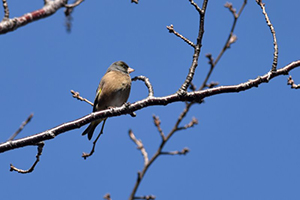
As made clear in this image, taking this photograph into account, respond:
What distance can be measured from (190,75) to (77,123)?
114 centimetres

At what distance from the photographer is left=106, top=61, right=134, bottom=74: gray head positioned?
8141 mm

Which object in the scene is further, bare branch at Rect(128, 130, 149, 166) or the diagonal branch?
bare branch at Rect(128, 130, 149, 166)

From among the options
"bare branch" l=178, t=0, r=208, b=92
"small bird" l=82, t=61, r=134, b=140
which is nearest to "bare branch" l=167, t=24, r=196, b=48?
"bare branch" l=178, t=0, r=208, b=92

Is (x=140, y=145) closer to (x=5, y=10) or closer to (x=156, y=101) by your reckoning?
(x=156, y=101)

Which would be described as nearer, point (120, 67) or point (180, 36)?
point (180, 36)

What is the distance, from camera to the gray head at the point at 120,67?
814 centimetres

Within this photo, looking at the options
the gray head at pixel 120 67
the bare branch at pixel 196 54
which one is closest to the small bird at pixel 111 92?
the gray head at pixel 120 67

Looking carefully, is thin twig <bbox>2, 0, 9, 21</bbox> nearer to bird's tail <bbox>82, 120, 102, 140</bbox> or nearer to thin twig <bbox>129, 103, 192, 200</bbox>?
thin twig <bbox>129, 103, 192, 200</bbox>

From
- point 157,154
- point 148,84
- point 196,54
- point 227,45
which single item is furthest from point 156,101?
point 227,45

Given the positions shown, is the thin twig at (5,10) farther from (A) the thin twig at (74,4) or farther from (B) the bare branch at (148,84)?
(B) the bare branch at (148,84)

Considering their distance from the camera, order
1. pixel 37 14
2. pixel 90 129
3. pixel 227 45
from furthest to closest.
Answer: pixel 90 129
pixel 227 45
pixel 37 14

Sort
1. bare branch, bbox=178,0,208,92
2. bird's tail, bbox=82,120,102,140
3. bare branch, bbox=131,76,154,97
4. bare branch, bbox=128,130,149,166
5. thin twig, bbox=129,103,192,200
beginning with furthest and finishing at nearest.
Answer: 1. bird's tail, bbox=82,120,102,140
2. bare branch, bbox=128,130,149,166
3. thin twig, bbox=129,103,192,200
4. bare branch, bbox=131,76,154,97
5. bare branch, bbox=178,0,208,92

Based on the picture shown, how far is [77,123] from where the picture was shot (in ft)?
13.0

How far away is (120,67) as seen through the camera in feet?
27.1
